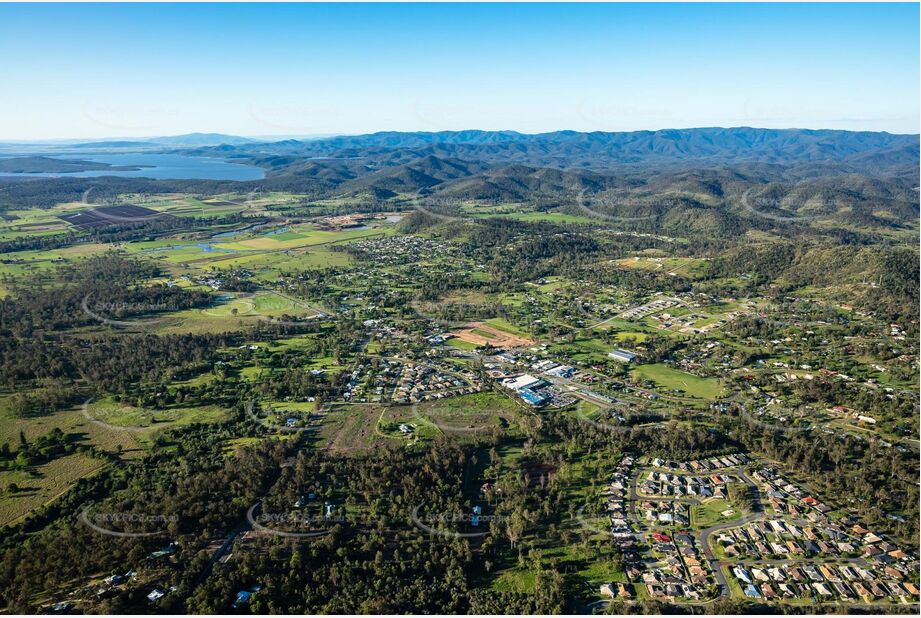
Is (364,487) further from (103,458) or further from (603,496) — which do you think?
(103,458)

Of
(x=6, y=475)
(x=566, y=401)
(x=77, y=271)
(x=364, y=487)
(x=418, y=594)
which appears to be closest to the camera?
(x=418, y=594)

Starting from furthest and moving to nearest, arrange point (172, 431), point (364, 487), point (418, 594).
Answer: point (172, 431) < point (364, 487) < point (418, 594)

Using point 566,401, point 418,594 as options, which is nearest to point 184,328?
point 566,401

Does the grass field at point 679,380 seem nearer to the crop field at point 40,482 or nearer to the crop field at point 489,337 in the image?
the crop field at point 489,337
